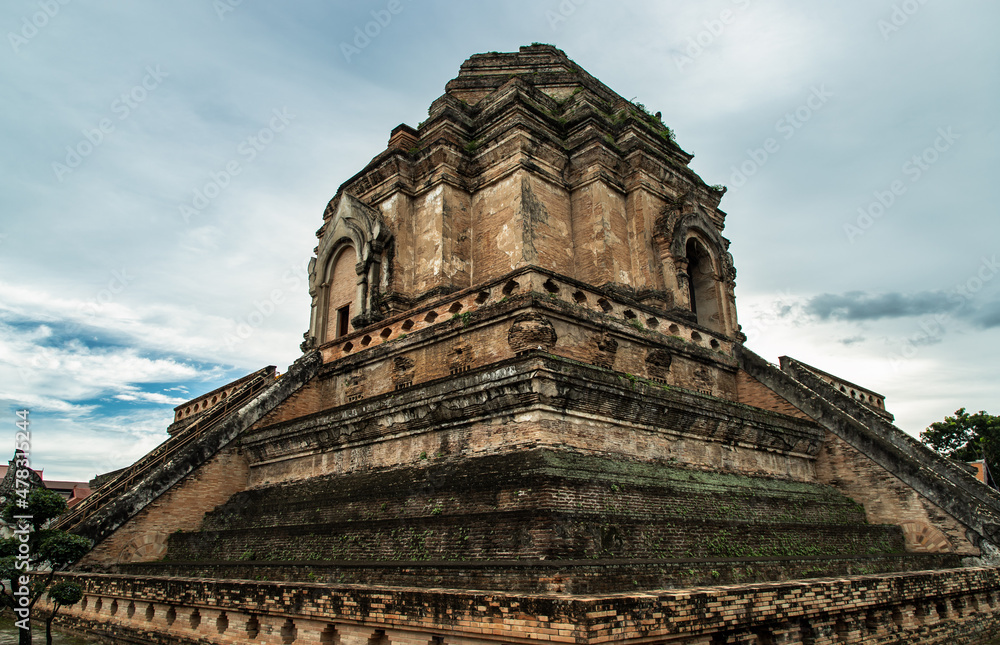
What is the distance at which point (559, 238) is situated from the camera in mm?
14688

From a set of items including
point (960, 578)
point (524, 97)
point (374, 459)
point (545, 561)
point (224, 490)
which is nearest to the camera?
point (545, 561)

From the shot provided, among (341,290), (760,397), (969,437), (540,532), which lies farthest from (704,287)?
(969,437)

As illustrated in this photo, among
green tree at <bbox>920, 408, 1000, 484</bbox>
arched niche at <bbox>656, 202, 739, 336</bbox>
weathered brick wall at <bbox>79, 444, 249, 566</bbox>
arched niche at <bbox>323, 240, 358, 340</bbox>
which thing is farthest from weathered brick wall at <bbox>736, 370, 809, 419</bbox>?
green tree at <bbox>920, 408, 1000, 484</bbox>

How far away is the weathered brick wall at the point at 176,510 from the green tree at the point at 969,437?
32260mm

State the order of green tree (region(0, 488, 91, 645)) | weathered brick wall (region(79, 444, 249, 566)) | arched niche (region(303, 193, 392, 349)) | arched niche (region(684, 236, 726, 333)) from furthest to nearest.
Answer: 1. arched niche (region(684, 236, 726, 333))
2. arched niche (region(303, 193, 392, 349))
3. weathered brick wall (region(79, 444, 249, 566))
4. green tree (region(0, 488, 91, 645))

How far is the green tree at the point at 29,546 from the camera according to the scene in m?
8.59

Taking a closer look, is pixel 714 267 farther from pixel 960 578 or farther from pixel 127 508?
pixel 127 508

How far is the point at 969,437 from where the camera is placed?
111 ft

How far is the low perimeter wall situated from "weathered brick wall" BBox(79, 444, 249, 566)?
687 millimetres

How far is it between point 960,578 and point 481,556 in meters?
7.16

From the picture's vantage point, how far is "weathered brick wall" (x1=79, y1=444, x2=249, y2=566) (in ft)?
36.7

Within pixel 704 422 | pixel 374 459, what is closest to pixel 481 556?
pixel 374 459

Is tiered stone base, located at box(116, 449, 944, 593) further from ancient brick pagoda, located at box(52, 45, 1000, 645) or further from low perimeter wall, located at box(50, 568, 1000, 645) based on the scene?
low perimeter wall, located at box(50, 568, 1000, 645)

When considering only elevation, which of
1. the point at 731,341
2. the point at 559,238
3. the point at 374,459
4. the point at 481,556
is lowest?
the point at 481,556
